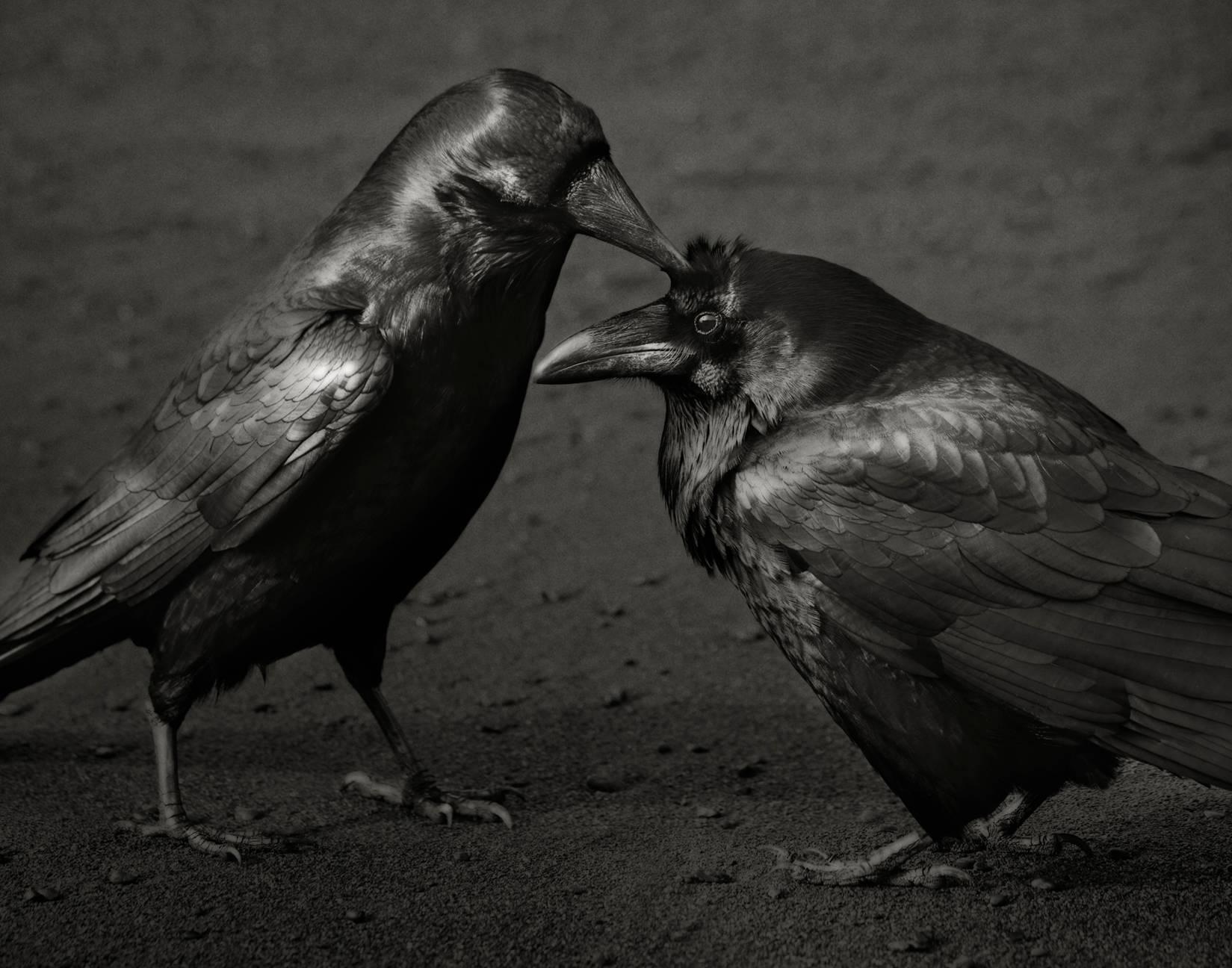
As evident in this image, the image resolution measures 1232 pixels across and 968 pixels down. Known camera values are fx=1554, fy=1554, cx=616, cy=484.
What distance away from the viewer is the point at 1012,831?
378cm

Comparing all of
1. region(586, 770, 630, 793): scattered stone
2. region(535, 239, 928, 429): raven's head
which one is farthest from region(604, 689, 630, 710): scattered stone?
region(535, 239, 928, 429): raven's head

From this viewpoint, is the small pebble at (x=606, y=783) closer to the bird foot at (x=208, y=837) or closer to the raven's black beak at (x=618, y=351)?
the bird foot at (x=208, y=837)

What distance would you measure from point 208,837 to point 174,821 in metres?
0.10

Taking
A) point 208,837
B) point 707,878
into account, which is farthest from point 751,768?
point 208,837

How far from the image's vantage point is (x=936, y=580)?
3.46 meters

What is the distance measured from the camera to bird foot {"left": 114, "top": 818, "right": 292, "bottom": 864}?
3.87m

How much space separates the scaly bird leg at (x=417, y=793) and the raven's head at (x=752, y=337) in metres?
1.05

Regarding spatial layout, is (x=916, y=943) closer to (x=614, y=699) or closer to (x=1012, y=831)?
(x=1012, y=831)

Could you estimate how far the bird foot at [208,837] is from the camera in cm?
387

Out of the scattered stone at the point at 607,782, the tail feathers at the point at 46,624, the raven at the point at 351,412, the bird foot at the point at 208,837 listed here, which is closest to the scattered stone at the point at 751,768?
the scattered stone at the point at 607,782

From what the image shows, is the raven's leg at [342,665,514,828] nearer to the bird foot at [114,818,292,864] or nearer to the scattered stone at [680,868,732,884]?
the bird foot at [114,818,292,864]

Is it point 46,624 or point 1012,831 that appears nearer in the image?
point 1012,831

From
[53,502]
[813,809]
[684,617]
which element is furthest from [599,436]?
[813,809]

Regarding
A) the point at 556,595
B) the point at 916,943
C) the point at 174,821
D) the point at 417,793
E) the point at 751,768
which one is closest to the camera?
the point at 916,943
